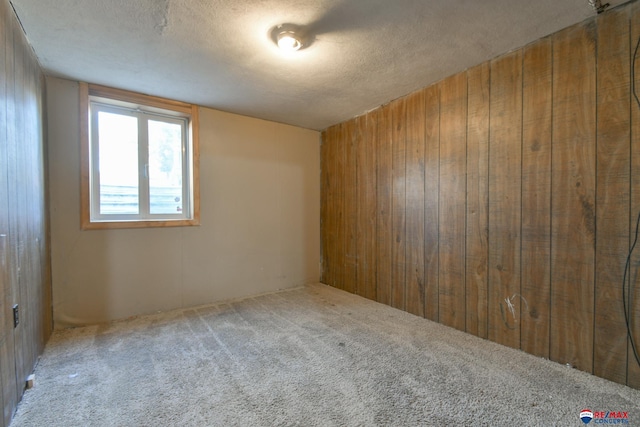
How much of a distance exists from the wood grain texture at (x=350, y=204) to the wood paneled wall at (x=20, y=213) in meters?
2.80

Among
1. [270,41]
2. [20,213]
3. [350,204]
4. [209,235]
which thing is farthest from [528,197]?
[20,213]

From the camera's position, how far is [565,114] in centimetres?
→ 173

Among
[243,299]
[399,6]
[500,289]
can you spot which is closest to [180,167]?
[243,299]

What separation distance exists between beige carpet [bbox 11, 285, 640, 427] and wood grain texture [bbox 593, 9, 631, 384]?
0.23 m

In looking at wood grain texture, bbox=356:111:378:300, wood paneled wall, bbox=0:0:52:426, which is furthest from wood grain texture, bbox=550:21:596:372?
wood paneled wall, bbox=0:0:52:426

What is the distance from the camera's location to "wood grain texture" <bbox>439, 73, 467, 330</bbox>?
2271mm

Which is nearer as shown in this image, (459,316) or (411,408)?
(411,408)

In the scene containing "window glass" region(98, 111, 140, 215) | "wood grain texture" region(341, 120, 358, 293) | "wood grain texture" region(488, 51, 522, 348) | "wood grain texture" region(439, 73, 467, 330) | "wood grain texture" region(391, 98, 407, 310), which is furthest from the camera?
"wood grain texture" region(341, 120, 358, 293)

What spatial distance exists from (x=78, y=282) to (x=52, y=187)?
85 centimetres

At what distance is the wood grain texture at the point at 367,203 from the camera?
311 cm

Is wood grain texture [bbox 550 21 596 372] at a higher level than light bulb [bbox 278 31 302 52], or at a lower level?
lower

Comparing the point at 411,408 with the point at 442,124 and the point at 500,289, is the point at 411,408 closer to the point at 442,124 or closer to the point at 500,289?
the point at 500,289

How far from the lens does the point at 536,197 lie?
1857 mm

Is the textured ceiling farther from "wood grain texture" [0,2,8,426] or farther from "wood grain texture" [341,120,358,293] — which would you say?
"wood grain texture" [341,120,358,293]
